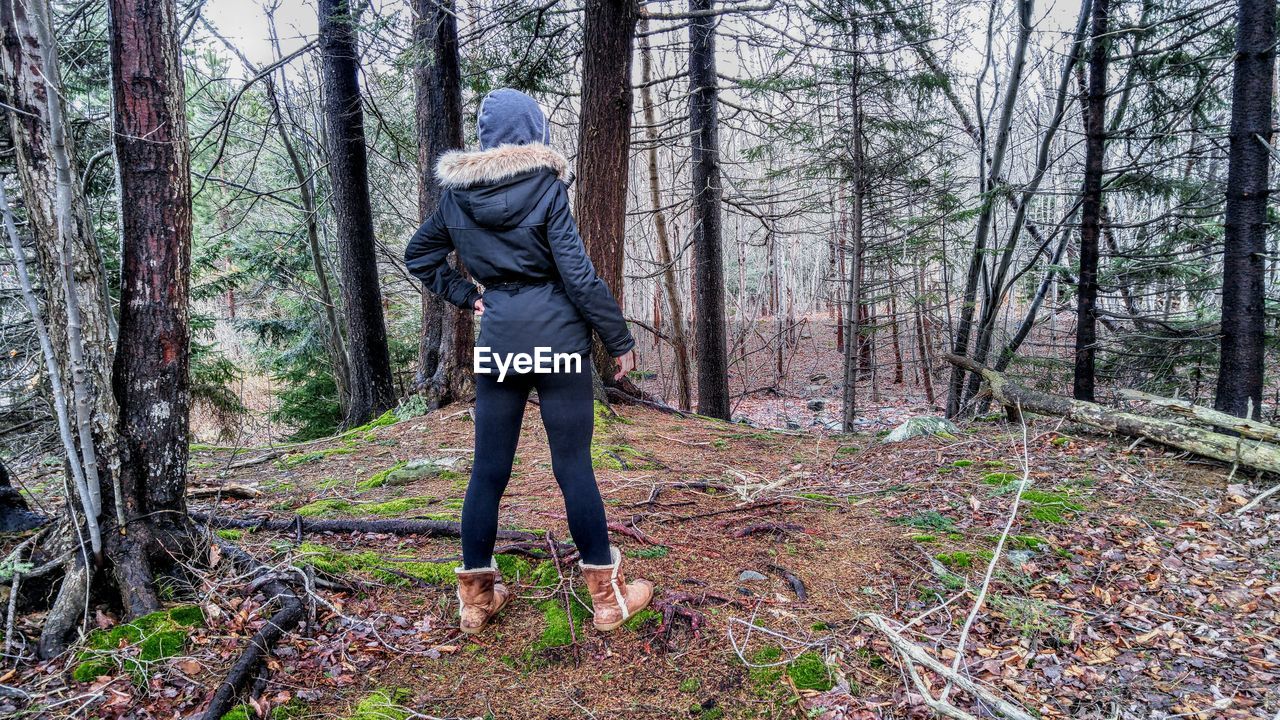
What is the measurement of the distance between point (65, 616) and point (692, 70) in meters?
9.05

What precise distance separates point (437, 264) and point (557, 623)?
1.60m

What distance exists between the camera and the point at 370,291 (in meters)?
8.08

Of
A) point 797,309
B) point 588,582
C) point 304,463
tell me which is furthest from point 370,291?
point 797,309

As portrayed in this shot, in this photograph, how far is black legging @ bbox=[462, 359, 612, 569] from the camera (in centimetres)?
243

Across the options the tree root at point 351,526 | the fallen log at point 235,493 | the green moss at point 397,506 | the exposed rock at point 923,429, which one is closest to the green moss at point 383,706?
the tree root at point 351,526

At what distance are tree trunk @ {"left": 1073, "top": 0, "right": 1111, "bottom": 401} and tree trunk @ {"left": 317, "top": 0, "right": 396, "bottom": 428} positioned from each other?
29.0ft

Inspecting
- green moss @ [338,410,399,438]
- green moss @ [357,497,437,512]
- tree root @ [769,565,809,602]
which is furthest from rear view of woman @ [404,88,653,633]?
green moss @ [338,410,399,438]

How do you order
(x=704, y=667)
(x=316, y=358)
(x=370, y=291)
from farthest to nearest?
1. (x=316, y=358)
2. (x=370, y=291)
3. (x=704, y=667)

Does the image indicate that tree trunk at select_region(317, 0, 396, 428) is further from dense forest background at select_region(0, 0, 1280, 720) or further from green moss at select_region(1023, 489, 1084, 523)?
green moss at select_region(1023, 489, 1084, 523)

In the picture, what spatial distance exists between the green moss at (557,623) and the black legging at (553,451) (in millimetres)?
326

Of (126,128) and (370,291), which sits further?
(370,291)

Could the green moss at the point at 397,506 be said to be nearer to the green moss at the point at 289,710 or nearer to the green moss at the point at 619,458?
the green moss at the point at 619,458

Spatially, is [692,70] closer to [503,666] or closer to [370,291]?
[370,291]

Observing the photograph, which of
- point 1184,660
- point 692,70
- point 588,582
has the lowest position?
point 1184,660
